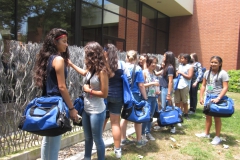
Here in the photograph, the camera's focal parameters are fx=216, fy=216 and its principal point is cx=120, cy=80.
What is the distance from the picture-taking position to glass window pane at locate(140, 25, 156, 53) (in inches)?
531

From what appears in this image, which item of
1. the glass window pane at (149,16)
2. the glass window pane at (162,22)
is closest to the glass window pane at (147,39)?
the glass window pane at (149,16)

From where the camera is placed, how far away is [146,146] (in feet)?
12.7

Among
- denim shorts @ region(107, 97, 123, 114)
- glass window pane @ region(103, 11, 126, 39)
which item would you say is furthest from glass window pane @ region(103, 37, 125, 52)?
denim shorts @ region(107, 97, 123, 114)

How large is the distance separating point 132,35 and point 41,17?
624cm

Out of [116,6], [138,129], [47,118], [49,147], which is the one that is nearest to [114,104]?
[138,129]

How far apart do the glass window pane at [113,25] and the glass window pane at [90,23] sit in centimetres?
43

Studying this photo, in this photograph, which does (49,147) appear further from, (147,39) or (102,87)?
(147,39)

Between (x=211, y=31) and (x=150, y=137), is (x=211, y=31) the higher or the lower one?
the higher one

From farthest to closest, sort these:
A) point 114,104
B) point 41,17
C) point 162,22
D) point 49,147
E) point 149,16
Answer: point 162,22
point 149,16
point 41,17
point 114,104
point 49,147

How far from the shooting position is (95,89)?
262cm

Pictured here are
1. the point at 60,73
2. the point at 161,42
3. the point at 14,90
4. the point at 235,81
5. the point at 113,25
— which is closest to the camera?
the point at 60,73

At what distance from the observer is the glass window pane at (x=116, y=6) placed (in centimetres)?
1036

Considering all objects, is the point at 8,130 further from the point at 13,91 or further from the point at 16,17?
the point at 16,17

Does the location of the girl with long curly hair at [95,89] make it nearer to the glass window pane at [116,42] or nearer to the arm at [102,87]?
the arm at [102,87]
